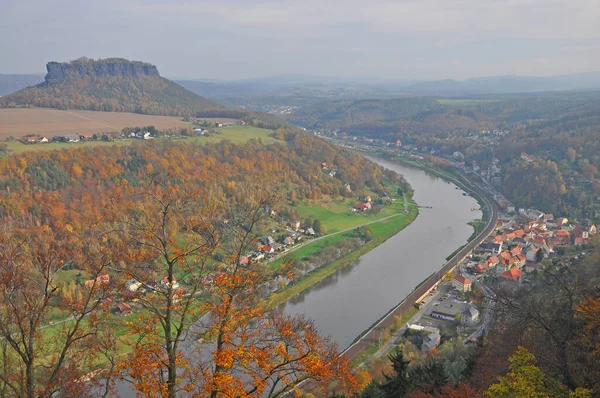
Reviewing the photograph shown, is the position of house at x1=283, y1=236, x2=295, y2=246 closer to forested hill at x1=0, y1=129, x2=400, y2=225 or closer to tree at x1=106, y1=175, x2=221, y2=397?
forested hill at x1=0, y1=129, x2=400, y2=225

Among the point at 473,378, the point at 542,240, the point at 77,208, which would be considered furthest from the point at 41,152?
the point at 542,240

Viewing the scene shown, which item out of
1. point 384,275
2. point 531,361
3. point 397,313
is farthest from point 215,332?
point 384,275

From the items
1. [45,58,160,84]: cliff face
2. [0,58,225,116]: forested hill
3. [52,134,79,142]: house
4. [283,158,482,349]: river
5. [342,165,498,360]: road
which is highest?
[45,58,160,84]: cliff face

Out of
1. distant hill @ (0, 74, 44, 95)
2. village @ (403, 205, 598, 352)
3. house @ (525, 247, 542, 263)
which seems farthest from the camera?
distant hill @ (0, 74, 44, 95)

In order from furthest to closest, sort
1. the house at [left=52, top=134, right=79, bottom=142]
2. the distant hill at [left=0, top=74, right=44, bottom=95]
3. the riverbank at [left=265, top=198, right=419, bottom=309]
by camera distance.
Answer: the distant hill at [left=0, top=74, right=44, bottom=95] → the house at [left=52, top=134, right=79, bottom=142] → the riverbank at [left=265, top=198, right=419, bottom=309]

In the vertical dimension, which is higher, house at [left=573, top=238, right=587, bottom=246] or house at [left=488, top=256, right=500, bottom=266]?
house at [left=573, top=238, right=587, bottom=246]

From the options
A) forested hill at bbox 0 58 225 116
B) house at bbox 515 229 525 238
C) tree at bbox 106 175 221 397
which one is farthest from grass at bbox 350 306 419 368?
forested hill at bbox 0 58 225 116

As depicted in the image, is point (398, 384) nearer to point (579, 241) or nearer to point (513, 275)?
point (513, 275)
